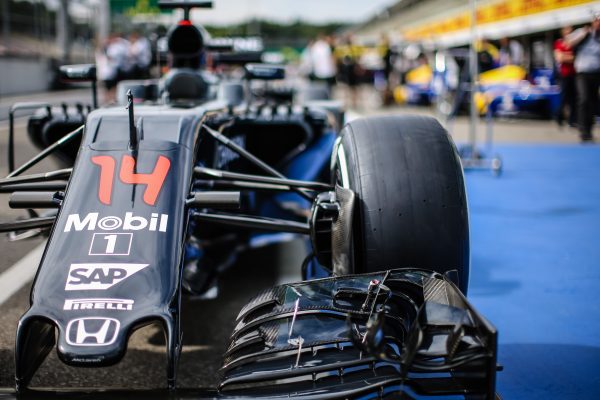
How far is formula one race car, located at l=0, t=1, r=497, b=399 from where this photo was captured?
1.70m

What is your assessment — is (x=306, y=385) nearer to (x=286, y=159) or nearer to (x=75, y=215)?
(x=75, y=215)

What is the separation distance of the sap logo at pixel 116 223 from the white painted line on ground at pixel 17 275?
1.47m

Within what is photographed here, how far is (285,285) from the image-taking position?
6.77ft

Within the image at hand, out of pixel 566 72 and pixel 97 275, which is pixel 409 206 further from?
pixel 566 72

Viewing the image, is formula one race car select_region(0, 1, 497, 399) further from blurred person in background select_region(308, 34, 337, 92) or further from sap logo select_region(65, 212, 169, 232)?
blurred person in background select_region(308, 34, 337, 92)

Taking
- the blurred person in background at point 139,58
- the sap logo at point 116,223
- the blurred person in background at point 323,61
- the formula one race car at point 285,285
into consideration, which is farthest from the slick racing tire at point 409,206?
the blurred person in background at point 323,61

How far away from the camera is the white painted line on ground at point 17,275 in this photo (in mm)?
3543

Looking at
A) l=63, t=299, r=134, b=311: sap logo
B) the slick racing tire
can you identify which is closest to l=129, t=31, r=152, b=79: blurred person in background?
the slick racing tire

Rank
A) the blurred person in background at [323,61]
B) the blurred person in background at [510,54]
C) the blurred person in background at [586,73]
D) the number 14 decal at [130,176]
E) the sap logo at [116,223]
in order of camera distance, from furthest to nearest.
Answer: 1. the blurred person in background at [323,61]
2. the blurred person in background at [510,54]
3. the blurred person in background at [586,73]
4. the number 14 decal at [130,176]
5. the sap logo at [116,223]

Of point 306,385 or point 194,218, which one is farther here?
point 194,218

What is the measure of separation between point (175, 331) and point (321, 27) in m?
110

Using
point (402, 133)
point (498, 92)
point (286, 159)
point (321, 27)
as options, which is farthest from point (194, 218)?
point (321, 27)

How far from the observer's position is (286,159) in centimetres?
413

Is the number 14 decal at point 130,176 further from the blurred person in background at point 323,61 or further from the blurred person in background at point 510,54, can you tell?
the blurred person in background at point 510,54
